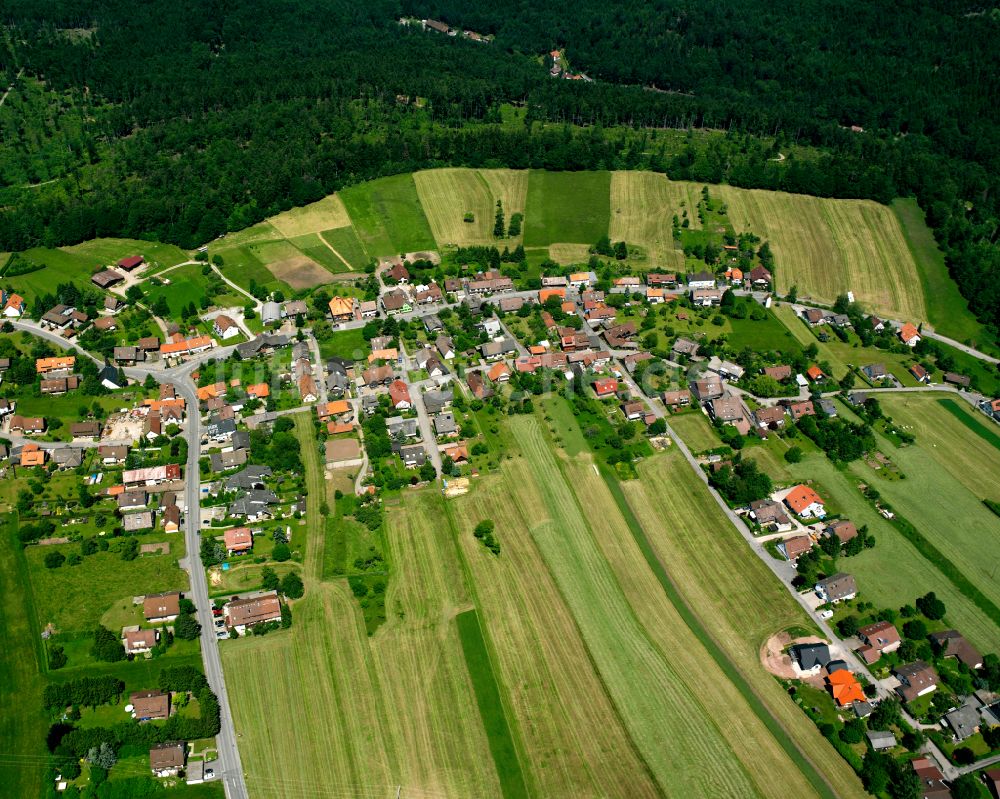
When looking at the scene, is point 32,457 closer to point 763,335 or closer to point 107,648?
point 107,648

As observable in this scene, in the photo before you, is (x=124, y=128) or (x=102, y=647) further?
(x=124, y=128)

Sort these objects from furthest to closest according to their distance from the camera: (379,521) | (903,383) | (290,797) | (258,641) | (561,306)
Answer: (561,306), (903,383), (379,521), (258,641), (290,797)

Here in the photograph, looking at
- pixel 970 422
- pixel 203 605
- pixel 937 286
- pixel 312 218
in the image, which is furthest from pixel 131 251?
pixel 937 286

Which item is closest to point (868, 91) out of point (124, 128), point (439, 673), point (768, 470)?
point (768, 470)

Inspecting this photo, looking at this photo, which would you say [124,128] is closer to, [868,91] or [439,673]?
[439,673]

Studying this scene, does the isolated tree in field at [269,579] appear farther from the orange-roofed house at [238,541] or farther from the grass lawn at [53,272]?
the grass lawn at [53,272]

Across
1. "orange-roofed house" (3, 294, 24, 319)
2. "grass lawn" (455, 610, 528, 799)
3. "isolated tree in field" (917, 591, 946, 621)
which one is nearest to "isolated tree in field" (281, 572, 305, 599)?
"grass lawn" (455, 610, 528, 799)
